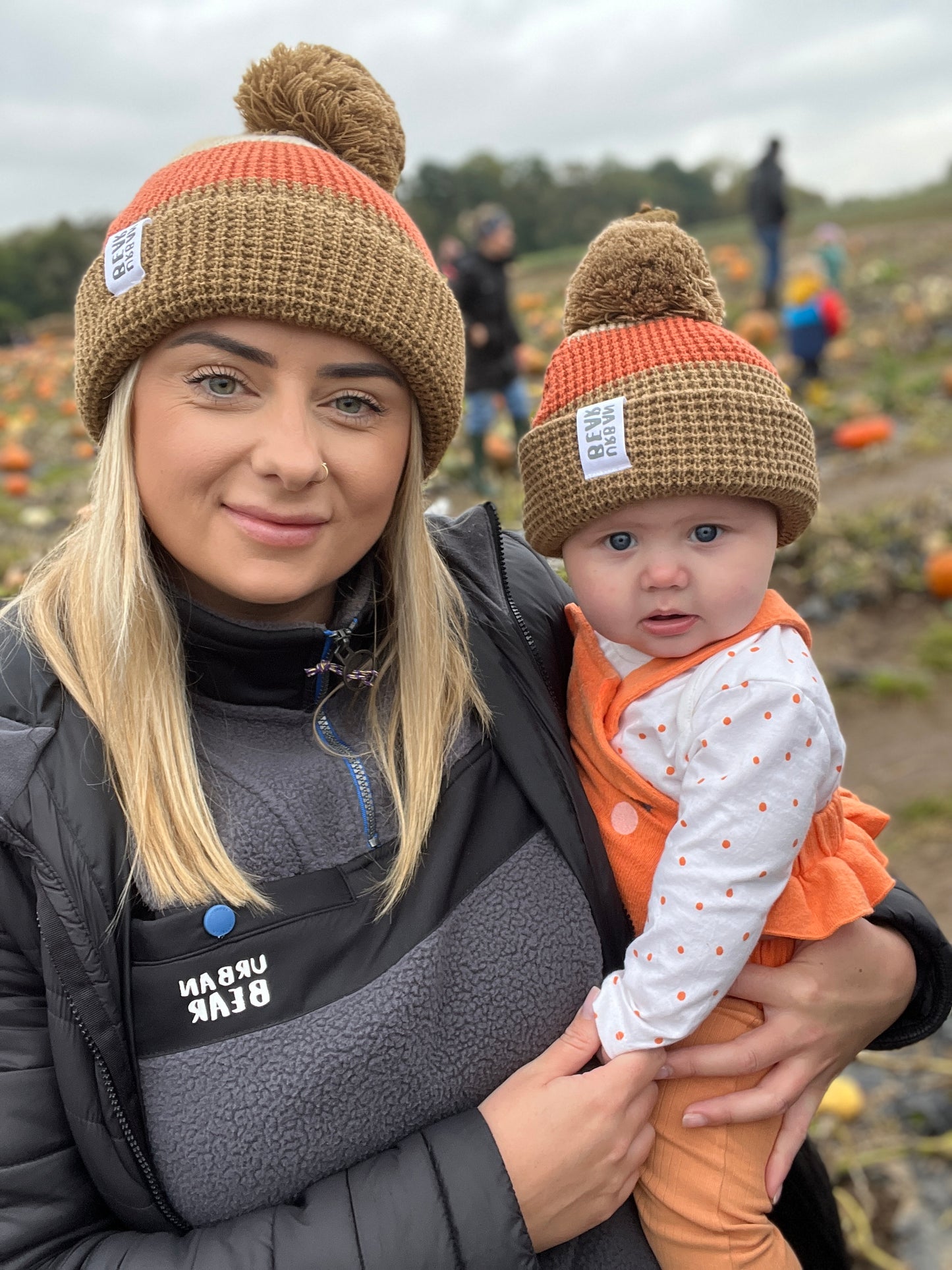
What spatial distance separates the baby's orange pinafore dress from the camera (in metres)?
1.48

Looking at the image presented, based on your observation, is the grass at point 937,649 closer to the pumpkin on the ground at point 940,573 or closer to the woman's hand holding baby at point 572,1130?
the pumpkin on the ground at point 940,573

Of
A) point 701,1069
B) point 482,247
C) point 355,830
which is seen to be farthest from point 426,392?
point 482,247

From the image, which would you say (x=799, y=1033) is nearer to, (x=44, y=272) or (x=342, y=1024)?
(x=342, y=1024)

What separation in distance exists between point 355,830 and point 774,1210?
3.04 feet

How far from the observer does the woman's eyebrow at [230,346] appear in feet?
4.47

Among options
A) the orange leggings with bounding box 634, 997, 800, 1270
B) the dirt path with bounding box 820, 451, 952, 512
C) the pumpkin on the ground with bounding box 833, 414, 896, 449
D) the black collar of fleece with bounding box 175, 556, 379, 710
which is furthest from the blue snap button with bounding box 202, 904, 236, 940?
the pumpkin on the ground with bounding box 833, 414, 896, 449

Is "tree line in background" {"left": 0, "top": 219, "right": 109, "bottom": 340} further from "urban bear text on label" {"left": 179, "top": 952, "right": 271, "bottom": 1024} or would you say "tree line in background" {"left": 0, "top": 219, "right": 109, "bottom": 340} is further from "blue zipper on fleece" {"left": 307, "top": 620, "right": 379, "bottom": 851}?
"urban bear text on label" {"left": 179, "top": 952, "right": 271, "bottom": 1024}

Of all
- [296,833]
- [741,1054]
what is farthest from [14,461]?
[741,1054]

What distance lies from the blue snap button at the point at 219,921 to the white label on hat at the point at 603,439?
773mm

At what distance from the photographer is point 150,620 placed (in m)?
1.43

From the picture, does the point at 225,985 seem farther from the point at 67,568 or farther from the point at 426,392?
the point at 426,392

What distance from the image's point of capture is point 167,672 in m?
1.42

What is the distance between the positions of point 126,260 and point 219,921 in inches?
35.1

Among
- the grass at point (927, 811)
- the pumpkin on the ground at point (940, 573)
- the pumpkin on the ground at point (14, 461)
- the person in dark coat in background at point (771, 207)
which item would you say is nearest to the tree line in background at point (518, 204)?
the person in dark coat in background at point (771, 207)
